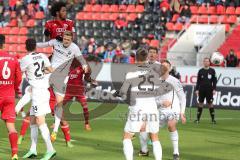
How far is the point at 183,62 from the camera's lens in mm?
35656

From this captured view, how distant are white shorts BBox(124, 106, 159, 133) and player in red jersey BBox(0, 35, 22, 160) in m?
2.15

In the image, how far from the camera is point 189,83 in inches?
1256

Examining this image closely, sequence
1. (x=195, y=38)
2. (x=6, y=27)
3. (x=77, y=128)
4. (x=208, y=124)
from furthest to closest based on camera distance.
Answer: (x=6, y=27) < (x=195, y=38) < (x=208, y=124) < (x=77, y=128)

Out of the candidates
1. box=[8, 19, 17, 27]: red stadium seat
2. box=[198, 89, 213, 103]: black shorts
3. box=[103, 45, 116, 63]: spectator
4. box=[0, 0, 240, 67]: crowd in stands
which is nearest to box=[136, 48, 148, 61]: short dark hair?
box=[198, 89, 213, 103]: black shorts

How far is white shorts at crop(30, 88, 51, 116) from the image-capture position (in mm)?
14281

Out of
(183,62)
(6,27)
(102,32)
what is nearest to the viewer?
(183,62)

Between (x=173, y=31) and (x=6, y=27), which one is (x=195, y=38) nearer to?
(x=173, y=31)

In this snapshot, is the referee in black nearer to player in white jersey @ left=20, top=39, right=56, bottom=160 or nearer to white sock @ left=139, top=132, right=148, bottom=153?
white sock @ left=139, top=132, right=148, bottom=153

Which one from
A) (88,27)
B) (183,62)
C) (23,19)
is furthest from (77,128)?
(23,19)

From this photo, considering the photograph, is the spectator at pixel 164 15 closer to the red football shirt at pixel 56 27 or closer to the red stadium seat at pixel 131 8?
the red stadium seat at pixel 131 8

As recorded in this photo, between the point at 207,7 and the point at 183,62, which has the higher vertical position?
the point at 207,7

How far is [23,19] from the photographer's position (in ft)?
151

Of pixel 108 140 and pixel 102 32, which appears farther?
pixel 102 32

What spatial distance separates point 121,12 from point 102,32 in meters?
1.96
